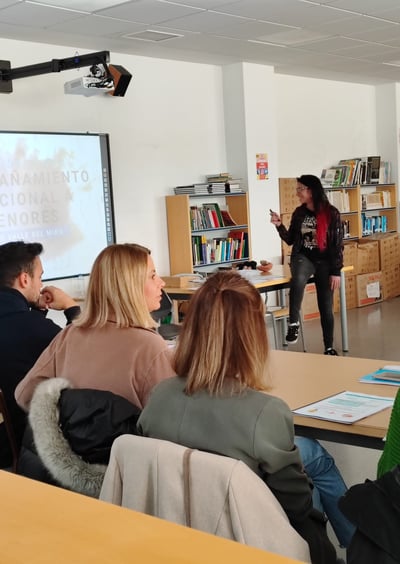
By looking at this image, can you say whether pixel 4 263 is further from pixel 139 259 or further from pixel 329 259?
pixel 329 259

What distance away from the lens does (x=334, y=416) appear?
2.52m

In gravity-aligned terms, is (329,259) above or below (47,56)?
below

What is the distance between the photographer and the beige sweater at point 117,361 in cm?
248

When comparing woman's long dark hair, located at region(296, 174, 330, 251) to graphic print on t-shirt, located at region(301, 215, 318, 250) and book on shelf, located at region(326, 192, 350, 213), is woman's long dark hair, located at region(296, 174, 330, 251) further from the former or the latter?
book on shelf, located at region(326, 192, 350, 213)

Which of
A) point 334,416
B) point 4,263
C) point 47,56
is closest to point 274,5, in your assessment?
point 47,56

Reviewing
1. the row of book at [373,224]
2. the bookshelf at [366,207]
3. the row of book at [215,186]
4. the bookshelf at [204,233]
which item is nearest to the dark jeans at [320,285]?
the bookshelf at [204,233]

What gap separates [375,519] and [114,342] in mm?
1359

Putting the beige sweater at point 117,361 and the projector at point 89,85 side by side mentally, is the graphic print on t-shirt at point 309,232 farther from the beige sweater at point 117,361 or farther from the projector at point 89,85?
the beige sweater at point 117,361

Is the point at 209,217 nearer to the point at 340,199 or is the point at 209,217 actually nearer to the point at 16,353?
the point at 340,199

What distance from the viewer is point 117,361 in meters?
2.50

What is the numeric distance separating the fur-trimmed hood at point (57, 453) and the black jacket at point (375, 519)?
980 millimetres

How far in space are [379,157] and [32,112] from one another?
568 centimetres

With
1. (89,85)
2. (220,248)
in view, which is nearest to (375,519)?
(89,85)

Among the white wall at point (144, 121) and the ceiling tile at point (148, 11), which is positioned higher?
the ceiling tile at point (148, 11)
